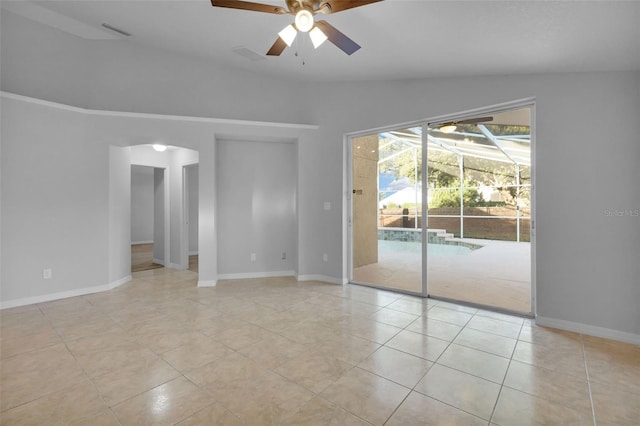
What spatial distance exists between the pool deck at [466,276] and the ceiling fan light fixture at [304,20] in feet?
11.6

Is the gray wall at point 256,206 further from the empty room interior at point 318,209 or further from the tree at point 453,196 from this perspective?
the tree at point 453,196

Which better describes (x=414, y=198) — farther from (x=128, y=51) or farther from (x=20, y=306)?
(x=20, y=306)

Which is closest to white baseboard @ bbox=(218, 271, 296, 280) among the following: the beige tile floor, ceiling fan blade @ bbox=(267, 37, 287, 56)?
the beige tile floor

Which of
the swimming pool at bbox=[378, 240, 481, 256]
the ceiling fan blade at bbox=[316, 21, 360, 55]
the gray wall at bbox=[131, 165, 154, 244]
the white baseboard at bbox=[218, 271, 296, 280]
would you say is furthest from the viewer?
the gray wall at bbox=[131, 165, 154, 244]

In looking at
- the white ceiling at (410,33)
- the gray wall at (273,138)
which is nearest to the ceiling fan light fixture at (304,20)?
the white ceiling at (410,33)

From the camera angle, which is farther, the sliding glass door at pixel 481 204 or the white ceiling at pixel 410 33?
the sliding glass door at pixel 481 204

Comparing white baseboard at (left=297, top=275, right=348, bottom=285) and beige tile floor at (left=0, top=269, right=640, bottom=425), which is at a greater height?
white baseboard at (left=297, top=275, right=348, bottom=285)

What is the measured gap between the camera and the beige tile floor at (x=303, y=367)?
5.69 feet

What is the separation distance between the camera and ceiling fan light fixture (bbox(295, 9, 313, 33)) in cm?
230

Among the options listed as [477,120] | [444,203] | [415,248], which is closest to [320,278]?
[415,248]

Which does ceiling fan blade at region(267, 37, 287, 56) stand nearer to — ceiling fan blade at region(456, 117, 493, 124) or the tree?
ceiling fan blade at region(456, 117, 493, 124)

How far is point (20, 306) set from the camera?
3.63m

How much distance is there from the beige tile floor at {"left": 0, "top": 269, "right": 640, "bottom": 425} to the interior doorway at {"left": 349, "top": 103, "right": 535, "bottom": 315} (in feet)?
3.63

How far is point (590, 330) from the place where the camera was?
9.40 ft
